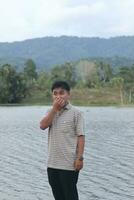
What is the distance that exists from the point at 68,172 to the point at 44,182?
35.2ft

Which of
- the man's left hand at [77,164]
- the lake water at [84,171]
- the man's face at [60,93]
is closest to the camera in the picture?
the man's left hand at [77,164]

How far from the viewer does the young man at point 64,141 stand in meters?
7.82

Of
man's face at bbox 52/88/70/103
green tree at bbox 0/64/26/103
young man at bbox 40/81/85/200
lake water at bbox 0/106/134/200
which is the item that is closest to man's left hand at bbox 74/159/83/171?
young man at bbox 40/81/85/200

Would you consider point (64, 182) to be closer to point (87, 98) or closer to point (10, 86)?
point (10, 86)

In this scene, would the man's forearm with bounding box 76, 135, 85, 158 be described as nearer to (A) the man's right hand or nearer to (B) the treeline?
(A) the man's right hand

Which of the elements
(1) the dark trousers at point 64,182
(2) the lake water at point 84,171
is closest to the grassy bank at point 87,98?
(2) the lake water at point 84,171

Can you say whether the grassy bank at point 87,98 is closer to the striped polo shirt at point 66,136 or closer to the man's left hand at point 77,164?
the striped polo shirt at point 66,136

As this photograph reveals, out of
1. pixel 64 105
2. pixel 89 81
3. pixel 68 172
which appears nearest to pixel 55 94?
pixel 64 105

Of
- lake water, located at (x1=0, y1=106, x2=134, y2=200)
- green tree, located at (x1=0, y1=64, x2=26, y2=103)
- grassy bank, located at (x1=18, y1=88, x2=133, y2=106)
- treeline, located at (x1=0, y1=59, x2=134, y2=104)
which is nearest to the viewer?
Result: lake water, located at (x1=0, y1=106, x2=134, y2=200)

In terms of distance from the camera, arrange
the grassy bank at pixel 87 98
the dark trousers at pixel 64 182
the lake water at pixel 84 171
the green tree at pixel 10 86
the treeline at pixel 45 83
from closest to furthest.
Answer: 1. the dark trousers at pixel 64 182
2. the lake water at pixel 84 171
3. the green tree at pixel 10 86
4. the treeline at pixel 45 83
5. the grassy bank at pixel 87 98

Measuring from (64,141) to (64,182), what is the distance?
61cm

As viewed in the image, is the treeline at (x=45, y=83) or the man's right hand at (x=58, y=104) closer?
the man's right hand at (x=58, y=104)

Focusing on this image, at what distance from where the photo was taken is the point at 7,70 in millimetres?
134500

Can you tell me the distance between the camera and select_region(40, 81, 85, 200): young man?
25.7ft
